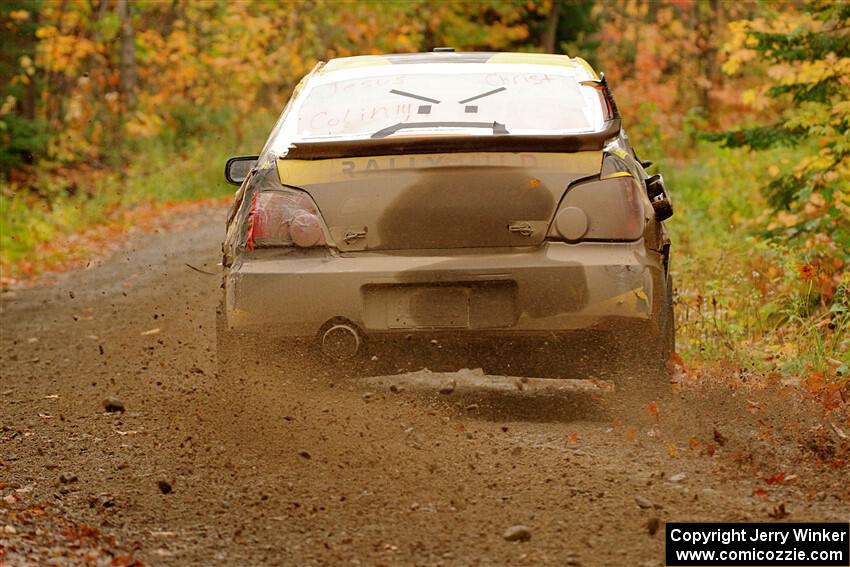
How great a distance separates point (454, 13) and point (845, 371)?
29.1 m

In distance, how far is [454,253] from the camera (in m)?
5.54

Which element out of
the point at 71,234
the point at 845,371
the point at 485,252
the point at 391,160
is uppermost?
the point at 391,160

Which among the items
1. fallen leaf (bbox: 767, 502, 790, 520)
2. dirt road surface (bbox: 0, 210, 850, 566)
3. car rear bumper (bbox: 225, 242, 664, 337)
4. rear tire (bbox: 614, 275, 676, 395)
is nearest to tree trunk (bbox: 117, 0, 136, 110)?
dirt road surface (bbox: 0, 210, 850, 566)

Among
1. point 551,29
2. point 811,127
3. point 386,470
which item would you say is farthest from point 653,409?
Result: point 551,29

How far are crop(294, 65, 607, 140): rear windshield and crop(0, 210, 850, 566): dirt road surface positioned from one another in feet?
3.95

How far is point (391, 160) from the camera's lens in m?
5.59

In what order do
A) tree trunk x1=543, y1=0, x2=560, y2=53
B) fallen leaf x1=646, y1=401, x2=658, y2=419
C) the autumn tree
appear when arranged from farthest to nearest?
tree trunk x1=543, y1=0, x2=560, y2=53, the autumn tree, fallen leaf x1=646, y1=401, x2=658, y2=419

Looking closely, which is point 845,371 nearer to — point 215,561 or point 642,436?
point 642,436

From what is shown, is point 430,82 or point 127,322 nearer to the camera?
point 430,82

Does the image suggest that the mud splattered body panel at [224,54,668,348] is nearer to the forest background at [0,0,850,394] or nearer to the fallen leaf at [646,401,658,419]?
the fallen leaf at [646,401,658,419]

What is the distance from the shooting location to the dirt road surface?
4.23 meters

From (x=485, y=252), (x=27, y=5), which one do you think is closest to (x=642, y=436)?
(x=485, y=252)

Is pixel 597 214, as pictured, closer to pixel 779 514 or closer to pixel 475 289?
pixel 475 289

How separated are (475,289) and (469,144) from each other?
2.02ft
